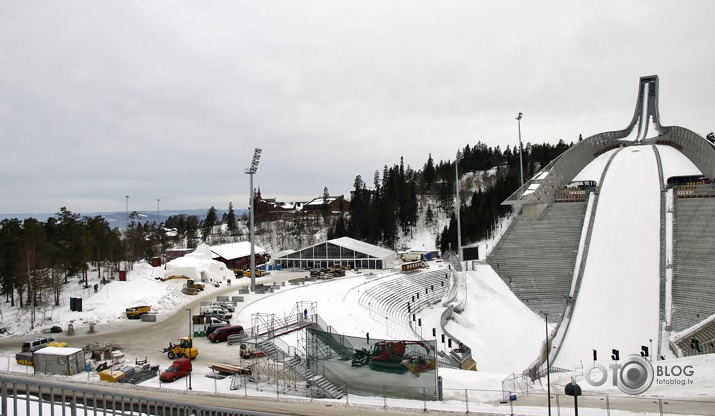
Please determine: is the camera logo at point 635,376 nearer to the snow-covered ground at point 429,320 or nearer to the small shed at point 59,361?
the snow-covered ground at point 429,320

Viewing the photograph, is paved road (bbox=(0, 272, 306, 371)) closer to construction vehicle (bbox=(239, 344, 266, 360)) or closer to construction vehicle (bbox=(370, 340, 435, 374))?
construction vehicle (bbox=(239, 344, 266, 360))

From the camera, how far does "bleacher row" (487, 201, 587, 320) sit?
36.5 meters

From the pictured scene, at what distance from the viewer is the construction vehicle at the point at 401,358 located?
15195 mm

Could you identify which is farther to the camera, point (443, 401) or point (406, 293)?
point (406, 293)

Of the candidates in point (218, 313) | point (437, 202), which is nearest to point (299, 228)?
point (437, 202)

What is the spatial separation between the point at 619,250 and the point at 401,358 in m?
29.9

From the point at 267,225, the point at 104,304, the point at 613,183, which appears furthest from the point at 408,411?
the point at 267,225

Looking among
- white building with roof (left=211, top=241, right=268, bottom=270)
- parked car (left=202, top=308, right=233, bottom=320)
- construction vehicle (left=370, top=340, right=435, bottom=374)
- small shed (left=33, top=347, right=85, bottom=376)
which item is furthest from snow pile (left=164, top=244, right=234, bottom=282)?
construction vehicle (left=370, top=340, right=435, bottom=374)

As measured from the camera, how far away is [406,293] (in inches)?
1492

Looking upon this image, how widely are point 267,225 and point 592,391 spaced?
271 feet

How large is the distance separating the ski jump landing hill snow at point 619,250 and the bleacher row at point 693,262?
68mm

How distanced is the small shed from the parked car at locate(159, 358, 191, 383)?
13.7 ft

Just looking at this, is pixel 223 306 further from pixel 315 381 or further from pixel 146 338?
pixel 315 381

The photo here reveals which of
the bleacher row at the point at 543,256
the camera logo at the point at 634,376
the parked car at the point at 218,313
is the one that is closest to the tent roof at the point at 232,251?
the parked car at the point at 218,313
